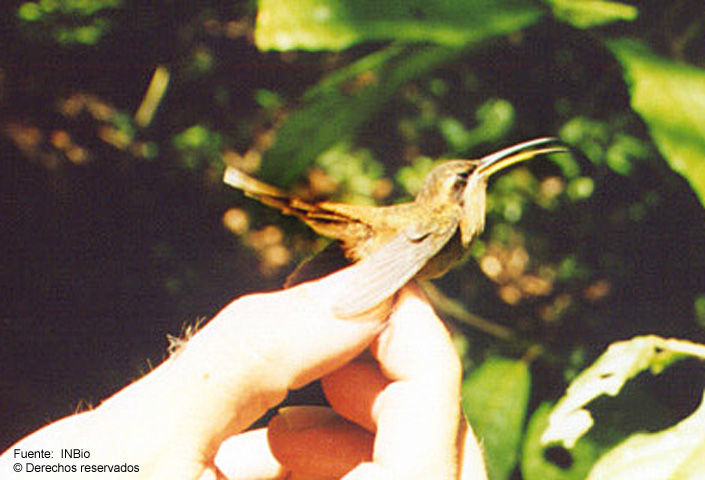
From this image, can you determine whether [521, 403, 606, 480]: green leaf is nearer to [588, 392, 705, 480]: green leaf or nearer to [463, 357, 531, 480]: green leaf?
[463, 357, 531, 480]: green leaf

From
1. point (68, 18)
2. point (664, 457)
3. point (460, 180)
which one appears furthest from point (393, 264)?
point (68, 18)

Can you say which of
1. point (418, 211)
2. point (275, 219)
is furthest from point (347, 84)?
point (418, 211)

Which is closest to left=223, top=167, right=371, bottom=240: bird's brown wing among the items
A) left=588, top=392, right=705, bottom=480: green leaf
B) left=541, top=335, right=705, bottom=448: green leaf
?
left=541, top=335, right=705, bottom=448: green leaf

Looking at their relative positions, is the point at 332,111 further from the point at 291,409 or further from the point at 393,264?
the point at 291,409

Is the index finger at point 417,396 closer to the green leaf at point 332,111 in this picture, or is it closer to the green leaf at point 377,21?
the green leaf at point 377,21

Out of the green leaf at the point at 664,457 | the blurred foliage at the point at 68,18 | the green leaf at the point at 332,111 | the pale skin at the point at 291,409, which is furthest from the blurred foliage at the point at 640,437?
the blurred foliage at the point at 68,18

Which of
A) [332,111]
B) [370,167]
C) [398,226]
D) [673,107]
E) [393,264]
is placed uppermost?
[370,167]
